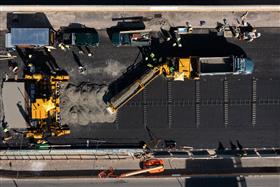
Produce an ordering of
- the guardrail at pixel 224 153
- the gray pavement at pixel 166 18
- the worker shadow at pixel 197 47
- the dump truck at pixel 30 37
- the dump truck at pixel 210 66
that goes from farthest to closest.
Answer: the guardrail at pixel 224 153 < the worker shadow at pixel 197 47 < the gray pavement at pixel 166 18 < the dump truck at pixel 210 66 < the dump truck at pixel 30 37

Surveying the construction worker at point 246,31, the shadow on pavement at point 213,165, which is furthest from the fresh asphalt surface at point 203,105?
the shadow on pavement at point 213,165

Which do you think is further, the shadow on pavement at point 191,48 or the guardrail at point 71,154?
the guardrail at point 71,154

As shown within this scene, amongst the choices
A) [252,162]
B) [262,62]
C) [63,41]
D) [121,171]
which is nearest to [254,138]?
[252,162]

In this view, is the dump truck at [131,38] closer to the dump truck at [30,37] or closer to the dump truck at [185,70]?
the dump truck at [185,70]

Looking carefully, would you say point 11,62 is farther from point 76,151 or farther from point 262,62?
point 262,62

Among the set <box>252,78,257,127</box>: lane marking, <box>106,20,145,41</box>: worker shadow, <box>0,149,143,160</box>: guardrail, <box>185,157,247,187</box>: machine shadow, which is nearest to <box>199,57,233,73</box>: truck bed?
<box>252,78,257,127</box>: lane marking

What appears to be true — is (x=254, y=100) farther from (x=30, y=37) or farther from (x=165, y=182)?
(x=30, y=37)

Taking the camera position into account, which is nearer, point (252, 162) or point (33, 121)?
point (33, 121)
